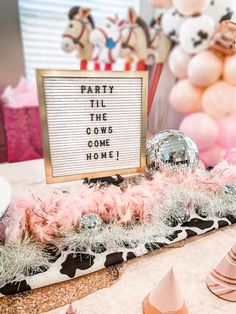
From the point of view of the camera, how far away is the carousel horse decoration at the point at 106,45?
1.18 m

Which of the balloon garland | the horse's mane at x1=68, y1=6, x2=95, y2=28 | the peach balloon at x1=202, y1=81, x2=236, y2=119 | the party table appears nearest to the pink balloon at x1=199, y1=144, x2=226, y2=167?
the balloon garland

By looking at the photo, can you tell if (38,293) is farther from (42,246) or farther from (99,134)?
(99,134)

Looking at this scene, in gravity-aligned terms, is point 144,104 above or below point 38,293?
above

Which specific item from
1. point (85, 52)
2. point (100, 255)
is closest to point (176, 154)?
point (100, 255)

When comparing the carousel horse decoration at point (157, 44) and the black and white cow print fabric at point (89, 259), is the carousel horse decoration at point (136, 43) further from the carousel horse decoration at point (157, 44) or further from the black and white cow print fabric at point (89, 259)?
the black and white cow print fabric at point (89, 259)

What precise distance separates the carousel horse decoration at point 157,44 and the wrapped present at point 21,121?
938mm

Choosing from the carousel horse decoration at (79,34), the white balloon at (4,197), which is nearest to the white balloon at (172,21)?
the carousel horse decoration at (79,34)

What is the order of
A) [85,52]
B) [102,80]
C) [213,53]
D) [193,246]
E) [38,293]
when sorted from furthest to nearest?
[85,52], [213,53], [102,80], [193,246], [38,293]

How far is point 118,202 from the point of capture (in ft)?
1.75

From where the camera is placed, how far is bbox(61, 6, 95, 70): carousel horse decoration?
1.21 m

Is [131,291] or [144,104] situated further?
[144,104]

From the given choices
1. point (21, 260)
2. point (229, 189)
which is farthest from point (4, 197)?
point (229, 189)

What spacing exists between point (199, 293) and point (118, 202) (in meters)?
0.23

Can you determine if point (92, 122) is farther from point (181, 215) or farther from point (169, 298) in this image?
point (169, 298)
